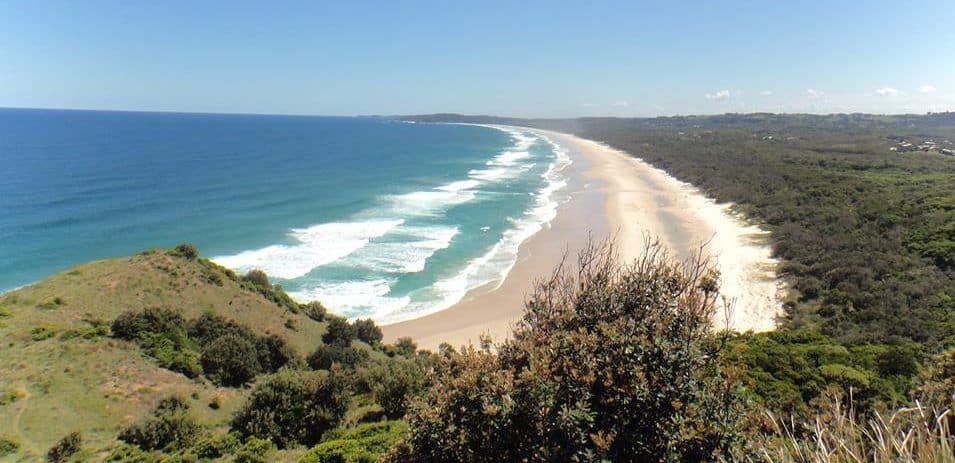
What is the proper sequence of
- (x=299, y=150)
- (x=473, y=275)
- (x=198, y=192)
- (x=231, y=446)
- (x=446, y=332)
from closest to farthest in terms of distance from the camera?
(x=231, y=446)
(x=446, y=332)
(x=473, y=275)
(x=198, y=192)
(x=299, y=150)

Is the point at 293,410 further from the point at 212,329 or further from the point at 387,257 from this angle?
the point at 387,257

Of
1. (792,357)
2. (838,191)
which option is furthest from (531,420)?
(838,191)

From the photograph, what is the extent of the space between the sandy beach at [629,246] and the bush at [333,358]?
4049 mm

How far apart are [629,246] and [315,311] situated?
20518mm

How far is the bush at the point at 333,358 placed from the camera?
1695 centimetres

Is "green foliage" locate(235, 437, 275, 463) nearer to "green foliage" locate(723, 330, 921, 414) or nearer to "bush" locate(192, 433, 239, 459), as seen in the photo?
"bush" locate(192, 433, 239, 459)

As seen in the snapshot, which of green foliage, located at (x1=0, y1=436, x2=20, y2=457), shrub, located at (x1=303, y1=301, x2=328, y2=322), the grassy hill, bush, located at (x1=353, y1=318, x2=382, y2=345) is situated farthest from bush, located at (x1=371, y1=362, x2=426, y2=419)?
shrub, located at (x1=303, y1=301, x2=328, y2=322)

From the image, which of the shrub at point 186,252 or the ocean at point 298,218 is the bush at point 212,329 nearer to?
the shrub at point 186,252

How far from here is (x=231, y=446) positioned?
10.6m

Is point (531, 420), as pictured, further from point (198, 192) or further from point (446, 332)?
point (198, 192)

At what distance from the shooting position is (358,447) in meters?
9.16

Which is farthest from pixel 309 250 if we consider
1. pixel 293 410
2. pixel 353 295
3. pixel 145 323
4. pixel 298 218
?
pixel 293 410

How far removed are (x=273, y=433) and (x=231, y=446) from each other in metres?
0.90

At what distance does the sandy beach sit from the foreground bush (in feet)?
5.88
